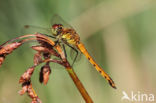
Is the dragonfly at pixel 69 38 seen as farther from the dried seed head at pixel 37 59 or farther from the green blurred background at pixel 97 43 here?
the green blurred background at pixel 97 43

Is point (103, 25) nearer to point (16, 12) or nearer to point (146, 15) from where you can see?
point (146, 15)

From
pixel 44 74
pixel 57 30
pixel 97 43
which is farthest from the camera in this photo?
pixel 97 43

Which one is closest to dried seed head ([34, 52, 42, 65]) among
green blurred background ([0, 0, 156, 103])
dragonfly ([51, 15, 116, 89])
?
dragonfly ([51, 15, 116, 89])

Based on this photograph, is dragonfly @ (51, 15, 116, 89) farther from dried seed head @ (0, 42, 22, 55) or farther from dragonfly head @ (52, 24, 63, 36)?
dried seed head @ (0, 42, 22, 55)

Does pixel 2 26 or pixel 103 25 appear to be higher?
pixel 2 26

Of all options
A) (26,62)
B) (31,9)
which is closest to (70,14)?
(31,9)

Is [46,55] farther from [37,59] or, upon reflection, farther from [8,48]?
[8,48]

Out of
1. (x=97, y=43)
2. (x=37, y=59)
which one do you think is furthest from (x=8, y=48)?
(x=97, y=43)

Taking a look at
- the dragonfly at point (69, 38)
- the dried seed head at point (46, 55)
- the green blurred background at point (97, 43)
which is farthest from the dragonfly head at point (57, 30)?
the green blurred background at point (97, 43)
